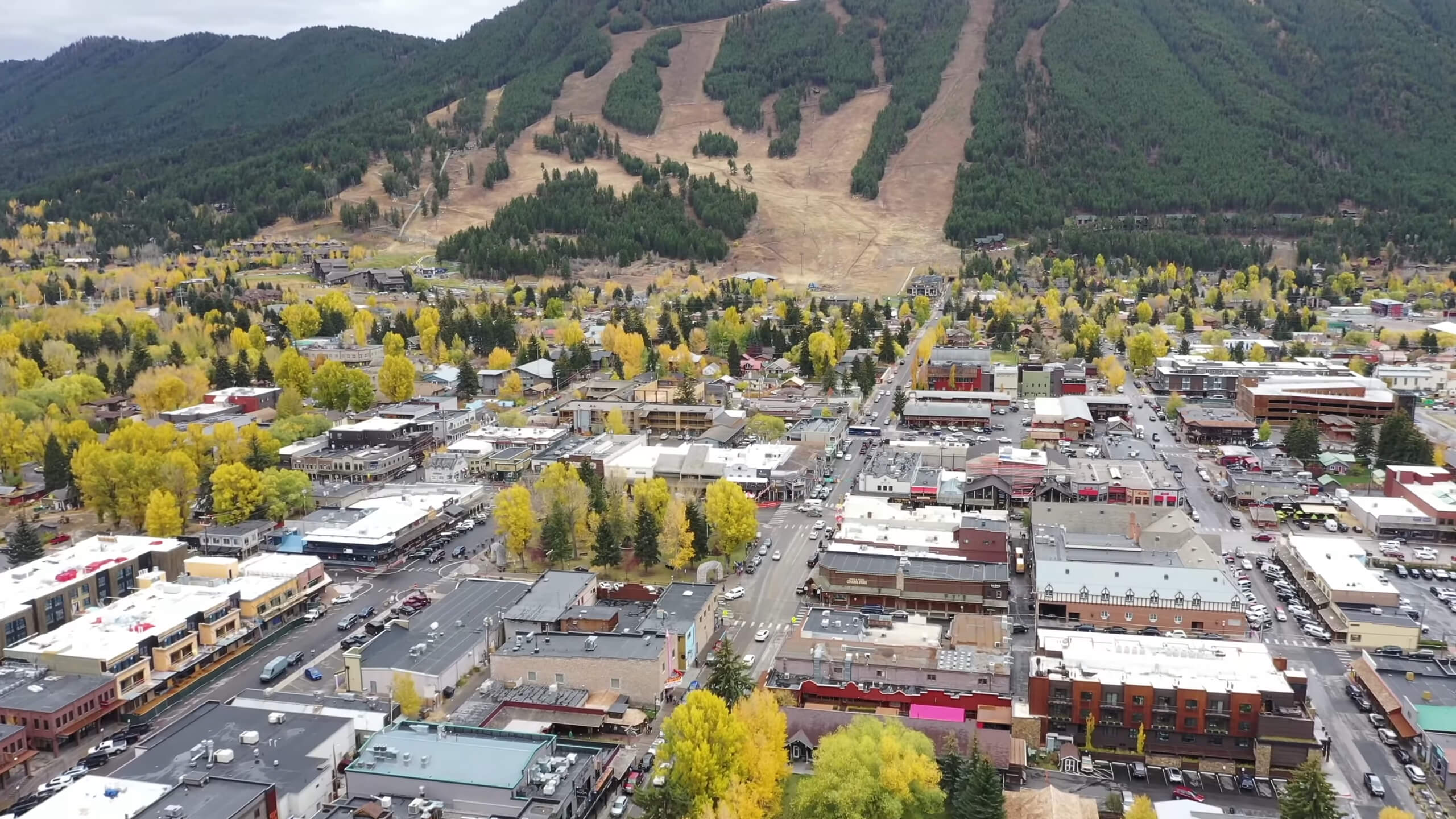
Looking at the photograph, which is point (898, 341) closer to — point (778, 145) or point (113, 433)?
point (113, 433)

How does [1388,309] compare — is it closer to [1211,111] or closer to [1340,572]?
[1211,111]

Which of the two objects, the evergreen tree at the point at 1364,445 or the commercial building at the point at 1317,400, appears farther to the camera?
the commercial building at the point at 1317,400

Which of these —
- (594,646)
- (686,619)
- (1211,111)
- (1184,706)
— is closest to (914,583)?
(686,619)

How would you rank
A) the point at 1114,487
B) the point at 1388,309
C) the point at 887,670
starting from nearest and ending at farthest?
the point at 887,670
the point at 1114,487
the point at 1388,309

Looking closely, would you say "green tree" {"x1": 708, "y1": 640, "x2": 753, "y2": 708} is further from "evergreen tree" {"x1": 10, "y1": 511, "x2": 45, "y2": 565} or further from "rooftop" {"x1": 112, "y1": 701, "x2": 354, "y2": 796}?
"evergreen tree" {"x1": 10, "y1": 511, "x2": 45, "y2": 565}

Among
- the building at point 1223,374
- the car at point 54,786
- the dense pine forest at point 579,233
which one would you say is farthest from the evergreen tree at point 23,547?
the dense pine forest at point 579,233

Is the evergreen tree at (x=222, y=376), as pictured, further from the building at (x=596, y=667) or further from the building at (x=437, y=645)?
the building at (x=596, y=667)

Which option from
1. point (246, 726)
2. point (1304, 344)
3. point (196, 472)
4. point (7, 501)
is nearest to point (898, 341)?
point (1304, 344)
